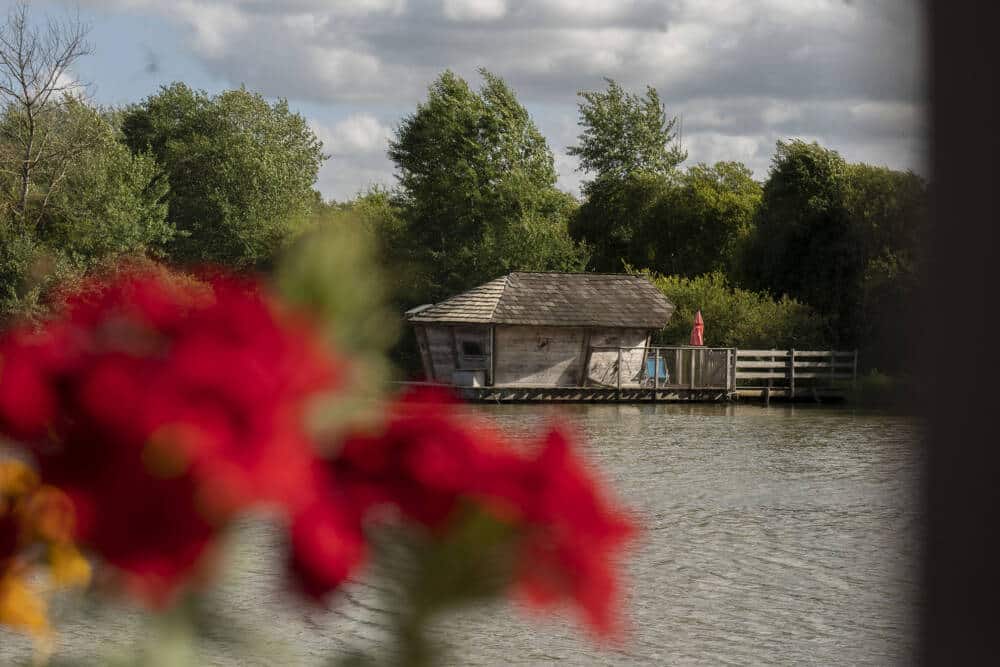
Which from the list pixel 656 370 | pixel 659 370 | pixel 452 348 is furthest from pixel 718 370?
pixel 452 348

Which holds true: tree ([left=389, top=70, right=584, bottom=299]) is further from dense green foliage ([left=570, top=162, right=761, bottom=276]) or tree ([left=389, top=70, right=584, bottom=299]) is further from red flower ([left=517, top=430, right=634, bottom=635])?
red flower ([left=517, top=430, right=634, bottom=635])

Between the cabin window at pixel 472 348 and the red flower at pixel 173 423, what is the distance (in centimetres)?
3204

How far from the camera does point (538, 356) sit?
109ft

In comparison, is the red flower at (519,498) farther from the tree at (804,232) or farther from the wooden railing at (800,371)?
the tree at (804,232)

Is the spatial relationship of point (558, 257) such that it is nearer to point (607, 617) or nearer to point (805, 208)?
point (805, 208)

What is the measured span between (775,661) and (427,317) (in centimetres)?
2645

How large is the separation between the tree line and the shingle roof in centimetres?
229

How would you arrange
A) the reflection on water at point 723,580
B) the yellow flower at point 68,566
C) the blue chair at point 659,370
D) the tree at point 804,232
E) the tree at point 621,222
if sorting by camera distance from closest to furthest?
the yellow flower at point 68,566 < the reflection on water at point 723,580 < the blue chair at point 659,370 < the tree at point 804,232 < the tree at point 621,222

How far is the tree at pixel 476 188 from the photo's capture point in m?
43.6

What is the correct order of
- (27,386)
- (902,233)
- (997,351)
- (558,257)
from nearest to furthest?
(27,386), (997,351), (902,233), (558,257)

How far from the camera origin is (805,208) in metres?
41.8

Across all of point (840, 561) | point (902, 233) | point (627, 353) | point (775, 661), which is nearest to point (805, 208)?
point (627, 353)

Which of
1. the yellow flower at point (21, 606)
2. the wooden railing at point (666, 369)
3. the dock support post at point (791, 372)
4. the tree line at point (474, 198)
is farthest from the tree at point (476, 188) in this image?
the yellow flower at point (21, 606)

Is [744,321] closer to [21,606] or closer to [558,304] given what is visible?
[558,304]
